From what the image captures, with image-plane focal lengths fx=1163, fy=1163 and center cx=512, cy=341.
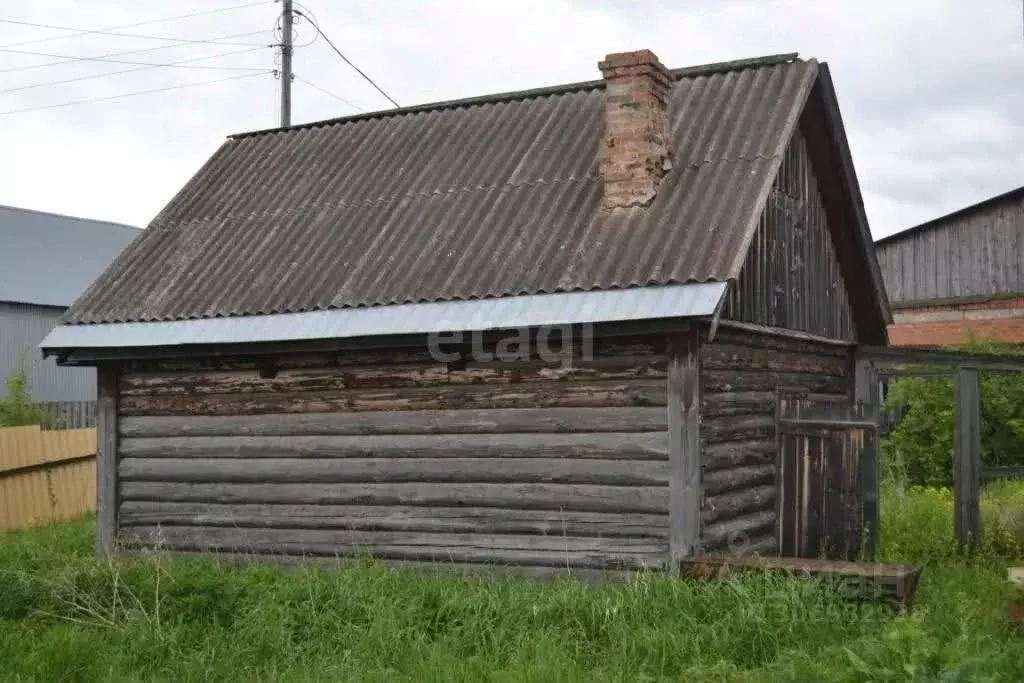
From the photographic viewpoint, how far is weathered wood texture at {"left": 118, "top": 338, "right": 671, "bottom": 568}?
32.4ft

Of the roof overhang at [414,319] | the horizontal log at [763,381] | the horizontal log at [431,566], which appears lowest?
the horizontal log at [431,566]

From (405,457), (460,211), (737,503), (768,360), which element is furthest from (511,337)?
(768,360)

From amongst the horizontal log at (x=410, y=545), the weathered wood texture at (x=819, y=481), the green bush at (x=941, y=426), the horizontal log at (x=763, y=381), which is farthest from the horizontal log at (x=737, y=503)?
the green bush at (x=941, y=426)

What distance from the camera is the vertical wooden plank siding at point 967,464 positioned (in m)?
12.1

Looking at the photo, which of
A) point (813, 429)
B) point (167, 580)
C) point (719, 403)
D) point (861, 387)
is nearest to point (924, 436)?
point (861, 387)

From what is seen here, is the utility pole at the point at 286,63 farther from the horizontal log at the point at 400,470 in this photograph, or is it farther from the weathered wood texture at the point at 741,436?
the weathered wood texture at the point at 741,436

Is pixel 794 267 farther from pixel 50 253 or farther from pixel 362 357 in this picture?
pixel 50 253

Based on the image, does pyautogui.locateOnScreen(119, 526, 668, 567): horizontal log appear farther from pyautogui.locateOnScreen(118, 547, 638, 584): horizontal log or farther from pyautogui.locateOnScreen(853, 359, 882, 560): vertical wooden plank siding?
pyautogui.locateOnScreen(853, 359, 882, 560): vertical wooden plank siding

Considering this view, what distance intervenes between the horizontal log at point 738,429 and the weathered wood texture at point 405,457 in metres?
0.12

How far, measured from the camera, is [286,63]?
23.9m

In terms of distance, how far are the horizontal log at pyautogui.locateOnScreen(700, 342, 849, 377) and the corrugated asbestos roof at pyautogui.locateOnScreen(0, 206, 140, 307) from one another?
23983 mm

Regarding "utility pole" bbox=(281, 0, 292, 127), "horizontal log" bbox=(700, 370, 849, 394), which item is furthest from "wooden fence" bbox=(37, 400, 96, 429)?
"horizontal log" bbox=(700, 370, 849, 394)

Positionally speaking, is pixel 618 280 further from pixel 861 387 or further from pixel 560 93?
pixel 861 387

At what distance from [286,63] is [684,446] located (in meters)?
16.9
